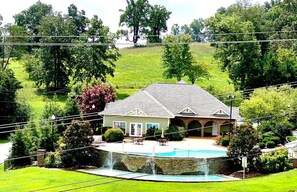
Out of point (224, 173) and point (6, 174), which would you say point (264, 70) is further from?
point (6, 174)

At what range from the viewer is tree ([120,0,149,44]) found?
279ft

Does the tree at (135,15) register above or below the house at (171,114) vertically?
above

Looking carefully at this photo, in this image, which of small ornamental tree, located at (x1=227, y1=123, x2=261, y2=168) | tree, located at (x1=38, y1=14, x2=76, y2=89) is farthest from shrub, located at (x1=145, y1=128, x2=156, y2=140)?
tree, located at (x1=38, y1=14, x2=76, y2=89)

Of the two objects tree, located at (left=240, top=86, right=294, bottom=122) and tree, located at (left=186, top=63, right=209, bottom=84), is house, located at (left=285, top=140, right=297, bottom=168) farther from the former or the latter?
tree, located at (left=186, top=63, right=209, bottom=84)

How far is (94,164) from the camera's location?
33812mm

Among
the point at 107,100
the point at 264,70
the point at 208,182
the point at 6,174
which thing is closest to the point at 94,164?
the point at 6,174

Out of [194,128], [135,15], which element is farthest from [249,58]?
[135,15]

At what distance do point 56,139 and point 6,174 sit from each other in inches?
238

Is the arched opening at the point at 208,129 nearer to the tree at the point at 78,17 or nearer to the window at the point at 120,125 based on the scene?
the window at the point at 120,125

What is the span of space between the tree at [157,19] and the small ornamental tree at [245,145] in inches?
2220

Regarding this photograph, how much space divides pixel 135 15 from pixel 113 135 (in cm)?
5047

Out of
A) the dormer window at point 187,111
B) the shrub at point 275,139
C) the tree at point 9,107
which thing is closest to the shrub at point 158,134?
the dormer window at point 187,111

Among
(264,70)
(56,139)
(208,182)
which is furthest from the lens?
(264,70)

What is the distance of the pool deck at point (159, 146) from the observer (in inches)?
1334
